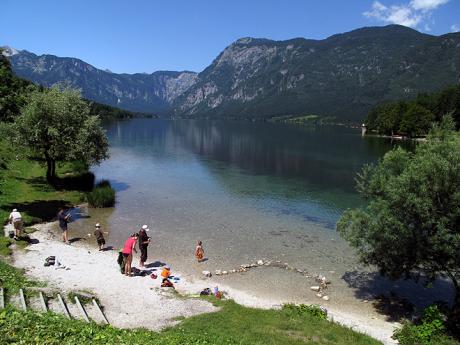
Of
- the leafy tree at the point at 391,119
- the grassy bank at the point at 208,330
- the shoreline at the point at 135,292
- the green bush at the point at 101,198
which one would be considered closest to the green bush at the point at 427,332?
the shoreline at the point at 135,292

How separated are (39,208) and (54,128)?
11.2 metres

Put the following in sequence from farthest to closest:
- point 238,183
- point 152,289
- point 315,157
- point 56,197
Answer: point 315,157
point 238,183
point 56,197
point 152,289

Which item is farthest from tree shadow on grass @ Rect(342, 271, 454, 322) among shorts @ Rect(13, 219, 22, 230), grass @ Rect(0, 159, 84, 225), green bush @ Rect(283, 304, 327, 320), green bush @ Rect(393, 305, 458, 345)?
grass @ Rect(0, 159, 84, 225)

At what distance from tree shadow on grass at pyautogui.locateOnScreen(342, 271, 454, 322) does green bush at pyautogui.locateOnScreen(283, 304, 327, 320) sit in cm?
468

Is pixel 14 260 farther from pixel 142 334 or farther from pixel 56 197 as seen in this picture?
pixel 56 197

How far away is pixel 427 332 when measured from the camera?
1978 centimetres

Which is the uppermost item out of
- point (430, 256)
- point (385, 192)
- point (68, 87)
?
point (68, 87)

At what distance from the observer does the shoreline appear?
19875 millimetres

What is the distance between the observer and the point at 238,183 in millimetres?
66438

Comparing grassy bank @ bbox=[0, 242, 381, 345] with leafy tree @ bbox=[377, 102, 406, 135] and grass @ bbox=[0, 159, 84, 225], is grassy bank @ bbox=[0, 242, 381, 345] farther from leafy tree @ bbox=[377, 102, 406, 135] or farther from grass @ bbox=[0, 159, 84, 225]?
leafy tree @ bbox=[377, 102, 406, 135]

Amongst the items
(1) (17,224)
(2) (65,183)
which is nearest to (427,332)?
(1) (17,224)

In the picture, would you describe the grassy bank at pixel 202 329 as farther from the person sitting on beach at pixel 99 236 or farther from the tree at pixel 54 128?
the tree at pixel 54 128

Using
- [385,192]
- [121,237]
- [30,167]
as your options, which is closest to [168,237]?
[121,237]

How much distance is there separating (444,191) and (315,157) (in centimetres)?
8621
